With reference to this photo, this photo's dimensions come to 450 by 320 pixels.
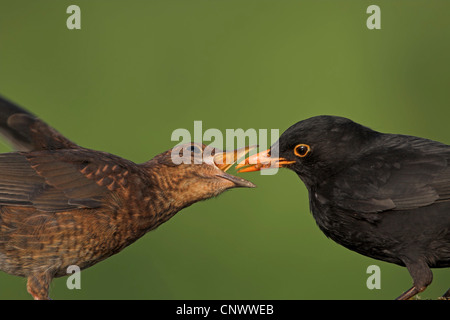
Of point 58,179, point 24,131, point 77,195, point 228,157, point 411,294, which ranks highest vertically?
point 24,131

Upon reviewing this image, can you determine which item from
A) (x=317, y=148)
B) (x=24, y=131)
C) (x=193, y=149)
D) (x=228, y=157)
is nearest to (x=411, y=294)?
(x=317, y=148)

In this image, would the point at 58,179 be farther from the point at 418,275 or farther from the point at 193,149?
the point at 418,275

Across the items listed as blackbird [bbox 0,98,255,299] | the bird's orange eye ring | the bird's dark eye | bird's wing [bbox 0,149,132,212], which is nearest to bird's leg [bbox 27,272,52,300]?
blackbird [bbox 0,98,255,299]

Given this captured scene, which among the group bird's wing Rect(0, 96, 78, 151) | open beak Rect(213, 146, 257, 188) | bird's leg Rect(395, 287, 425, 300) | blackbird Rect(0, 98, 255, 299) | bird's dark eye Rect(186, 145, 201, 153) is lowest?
bird's leg Rect(395, 287, 425, 300)

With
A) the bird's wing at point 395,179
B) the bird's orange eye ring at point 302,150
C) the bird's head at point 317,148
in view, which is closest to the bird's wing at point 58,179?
the bird's head at point 317,148

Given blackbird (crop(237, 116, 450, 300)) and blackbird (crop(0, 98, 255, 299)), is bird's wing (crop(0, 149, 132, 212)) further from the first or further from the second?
blackbird (crop(237, 116, 450, 300))

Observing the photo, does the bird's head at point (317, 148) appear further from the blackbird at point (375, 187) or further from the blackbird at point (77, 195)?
the blackbird at point (77, 195)

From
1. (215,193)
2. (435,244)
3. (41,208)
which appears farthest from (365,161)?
(41,208)
